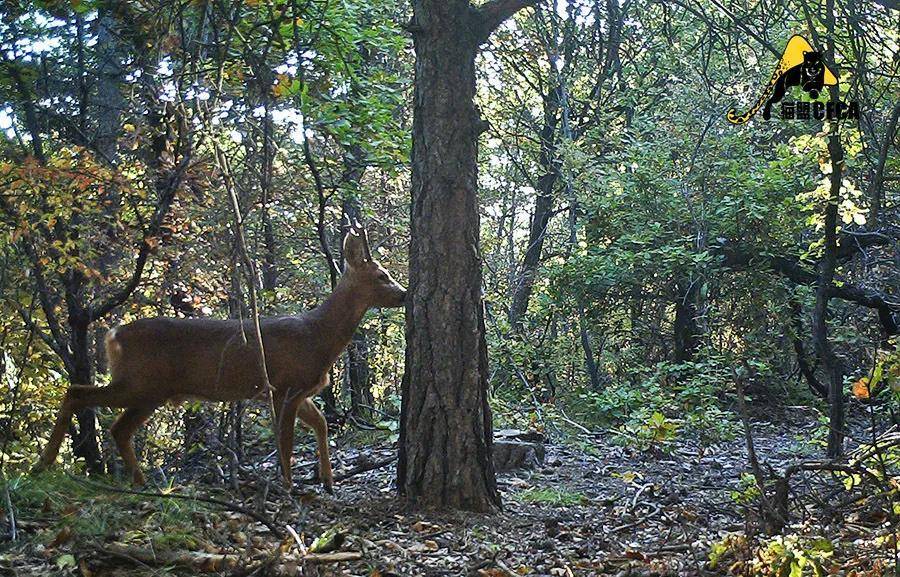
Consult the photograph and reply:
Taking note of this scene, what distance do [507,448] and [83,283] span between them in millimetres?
4105

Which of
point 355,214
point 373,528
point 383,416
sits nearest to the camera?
point 373,528

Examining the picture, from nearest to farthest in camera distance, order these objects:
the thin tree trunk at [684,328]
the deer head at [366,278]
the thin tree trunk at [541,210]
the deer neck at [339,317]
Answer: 1. the deer neck at [339,317]
2. the deer head at [366,278]
3. the thin tree trunk at [684,328]
4. the thin tree trunk at [541,210]

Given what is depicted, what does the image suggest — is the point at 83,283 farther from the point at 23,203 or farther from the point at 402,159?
the point at 402,159

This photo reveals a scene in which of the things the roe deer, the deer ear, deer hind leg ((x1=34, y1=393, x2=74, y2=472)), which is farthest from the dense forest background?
the deer ear

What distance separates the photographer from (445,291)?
21.8 feet

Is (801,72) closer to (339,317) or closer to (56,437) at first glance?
(339,317)

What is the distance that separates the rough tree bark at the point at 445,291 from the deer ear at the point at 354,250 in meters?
1.20

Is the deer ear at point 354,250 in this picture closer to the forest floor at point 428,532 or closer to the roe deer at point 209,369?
the roe deer at point 209,369

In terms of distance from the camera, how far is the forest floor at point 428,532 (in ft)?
14.0

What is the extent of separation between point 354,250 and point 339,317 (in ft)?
1.88

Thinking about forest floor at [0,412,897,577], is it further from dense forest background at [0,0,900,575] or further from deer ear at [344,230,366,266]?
deer ear at [344,230,366,266]

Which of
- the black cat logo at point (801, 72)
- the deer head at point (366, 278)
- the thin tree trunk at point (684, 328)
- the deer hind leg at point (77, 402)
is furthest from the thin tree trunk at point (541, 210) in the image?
the deer hind leg at point (77, 402)

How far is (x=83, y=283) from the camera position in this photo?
838 cm

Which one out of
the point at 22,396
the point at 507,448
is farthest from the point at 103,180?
the point at 507,448
